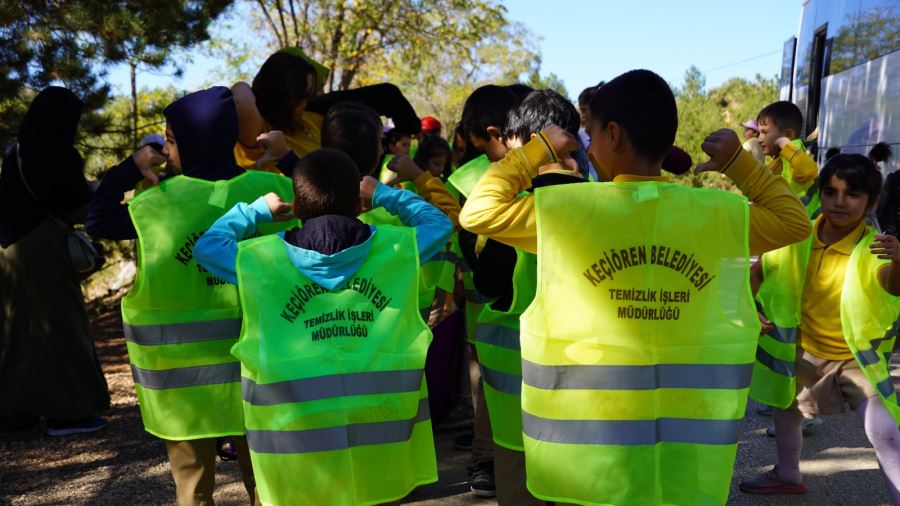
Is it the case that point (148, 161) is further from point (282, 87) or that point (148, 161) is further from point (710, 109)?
point (710, 109)

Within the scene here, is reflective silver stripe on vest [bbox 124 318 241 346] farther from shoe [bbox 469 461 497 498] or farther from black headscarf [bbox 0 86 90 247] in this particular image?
black headscarf [bbox 0 86 90 247]

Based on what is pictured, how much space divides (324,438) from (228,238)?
28.9 inches

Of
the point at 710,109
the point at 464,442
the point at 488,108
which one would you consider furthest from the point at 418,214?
the point at 710,109

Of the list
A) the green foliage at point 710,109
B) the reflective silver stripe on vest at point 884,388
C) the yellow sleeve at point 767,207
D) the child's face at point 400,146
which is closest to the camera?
the yellow sleeve at point 767,207

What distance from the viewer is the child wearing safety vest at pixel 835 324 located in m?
4.16

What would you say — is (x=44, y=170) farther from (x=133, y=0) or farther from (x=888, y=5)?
(x=888, y=5)

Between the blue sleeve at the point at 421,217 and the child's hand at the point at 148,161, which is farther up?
the child's hand at the point at 148,161

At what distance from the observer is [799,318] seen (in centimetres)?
451

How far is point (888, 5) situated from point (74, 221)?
8568 millimetres

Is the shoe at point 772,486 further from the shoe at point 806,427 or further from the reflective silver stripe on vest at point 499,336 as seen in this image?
the reflective silver stripe on vest at point 499,336

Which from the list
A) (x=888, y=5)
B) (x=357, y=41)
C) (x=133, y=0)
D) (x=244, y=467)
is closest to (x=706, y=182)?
(x=357, y=41)

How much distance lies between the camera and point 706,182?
28953 mm

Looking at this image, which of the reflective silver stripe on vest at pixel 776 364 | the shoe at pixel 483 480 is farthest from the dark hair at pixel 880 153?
the shoe at pixel 483 480

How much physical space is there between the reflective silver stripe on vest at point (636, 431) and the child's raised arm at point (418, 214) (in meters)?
0.82
